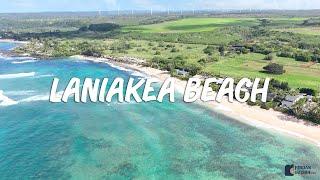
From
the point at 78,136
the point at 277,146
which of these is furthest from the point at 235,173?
the point at 78,136

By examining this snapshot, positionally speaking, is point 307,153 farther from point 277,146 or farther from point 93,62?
point 93,62

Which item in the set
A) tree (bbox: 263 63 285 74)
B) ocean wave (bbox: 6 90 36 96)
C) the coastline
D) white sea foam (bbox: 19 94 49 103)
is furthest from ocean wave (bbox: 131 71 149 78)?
the coastline

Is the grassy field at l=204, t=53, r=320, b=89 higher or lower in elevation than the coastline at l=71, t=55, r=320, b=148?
higher

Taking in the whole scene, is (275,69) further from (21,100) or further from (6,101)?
(6,101)

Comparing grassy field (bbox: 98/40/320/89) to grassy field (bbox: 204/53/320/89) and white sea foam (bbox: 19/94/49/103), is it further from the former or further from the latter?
white sea foam (bbox: 19/94/49/103)

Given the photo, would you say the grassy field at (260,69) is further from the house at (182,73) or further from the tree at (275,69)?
the house at (182,73)
